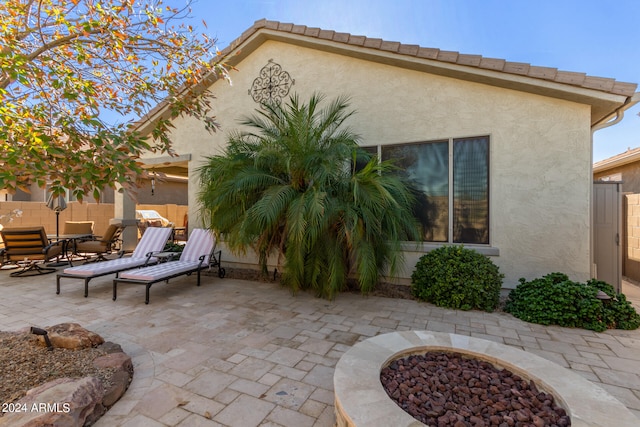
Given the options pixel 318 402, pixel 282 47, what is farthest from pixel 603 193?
pixel 282 47

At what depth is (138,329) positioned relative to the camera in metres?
4.22

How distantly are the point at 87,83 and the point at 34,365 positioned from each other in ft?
9.96

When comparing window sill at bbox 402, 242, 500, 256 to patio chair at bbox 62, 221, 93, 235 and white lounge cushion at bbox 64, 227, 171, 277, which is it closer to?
white lounge cushion at bbox 64, 227, 171, 277

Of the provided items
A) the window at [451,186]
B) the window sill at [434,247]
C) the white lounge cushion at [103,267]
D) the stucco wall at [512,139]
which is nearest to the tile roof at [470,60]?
the stucco wall at [512,139]

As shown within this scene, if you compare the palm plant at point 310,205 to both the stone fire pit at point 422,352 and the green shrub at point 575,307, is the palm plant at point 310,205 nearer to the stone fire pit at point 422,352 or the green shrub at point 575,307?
the stone fire pit at point 422,352

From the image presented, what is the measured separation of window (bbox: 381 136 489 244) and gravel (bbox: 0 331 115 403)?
561 centimetres

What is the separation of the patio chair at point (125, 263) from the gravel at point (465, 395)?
19.6 ft

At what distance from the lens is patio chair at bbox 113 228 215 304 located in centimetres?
550

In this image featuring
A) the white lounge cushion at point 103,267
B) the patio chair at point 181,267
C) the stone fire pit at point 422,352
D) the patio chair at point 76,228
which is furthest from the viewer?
the patio chair at point 76,228

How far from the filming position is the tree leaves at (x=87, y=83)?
2.45 meters

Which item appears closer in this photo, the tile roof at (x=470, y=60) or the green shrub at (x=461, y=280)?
the tile roof at (x=470, y=60)

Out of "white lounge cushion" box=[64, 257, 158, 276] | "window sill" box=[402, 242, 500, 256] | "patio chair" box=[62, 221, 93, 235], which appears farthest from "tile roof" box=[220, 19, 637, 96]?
"patio chair" box=[62, 221, 93, 235]

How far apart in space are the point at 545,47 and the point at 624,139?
42.3ft

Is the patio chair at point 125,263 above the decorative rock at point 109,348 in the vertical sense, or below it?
above
